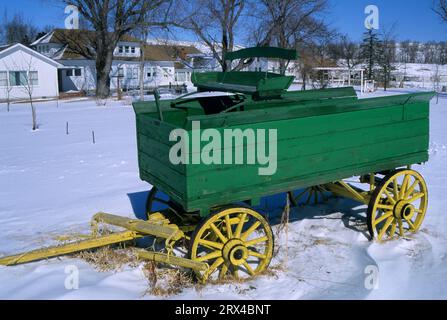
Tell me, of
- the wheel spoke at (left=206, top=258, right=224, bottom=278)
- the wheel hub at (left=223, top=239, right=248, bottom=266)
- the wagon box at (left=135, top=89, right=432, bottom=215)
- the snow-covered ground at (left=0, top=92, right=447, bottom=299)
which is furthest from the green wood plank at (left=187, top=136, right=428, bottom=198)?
the snow-covered ground at (left=0, top=92, right=447, bottom=299)

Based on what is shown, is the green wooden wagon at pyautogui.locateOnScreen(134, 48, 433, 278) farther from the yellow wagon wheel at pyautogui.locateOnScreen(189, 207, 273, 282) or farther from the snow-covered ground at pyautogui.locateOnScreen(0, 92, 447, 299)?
the snow-covered ground at pyautogui.locateOnScreen(0, 92, 447, 299)

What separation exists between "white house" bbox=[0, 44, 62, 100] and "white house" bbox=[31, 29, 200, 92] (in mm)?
2123

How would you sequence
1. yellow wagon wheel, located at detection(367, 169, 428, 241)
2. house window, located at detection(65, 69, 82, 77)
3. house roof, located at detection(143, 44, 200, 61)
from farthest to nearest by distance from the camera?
house roof, located at detection(143, 44, 200, 61) < house window, located at detection(65, 69, 82, 77) < yellow wagon wheel, located at detection(367, 169, 428, 241)

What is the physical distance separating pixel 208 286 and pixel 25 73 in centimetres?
3420

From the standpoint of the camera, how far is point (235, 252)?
4.48 metres

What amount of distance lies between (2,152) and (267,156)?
9984 mm

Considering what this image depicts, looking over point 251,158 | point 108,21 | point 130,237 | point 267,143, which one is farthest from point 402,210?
point 108,21

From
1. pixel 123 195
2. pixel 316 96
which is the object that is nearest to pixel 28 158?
pixel 123 195

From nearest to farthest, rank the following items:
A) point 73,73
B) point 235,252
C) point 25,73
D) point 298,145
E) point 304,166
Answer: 1. point 235,252
2. point 298,145
3. point 304,166
4. point 25,73
5. point 73,73

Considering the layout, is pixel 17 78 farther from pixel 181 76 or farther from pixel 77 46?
pixel 181 76

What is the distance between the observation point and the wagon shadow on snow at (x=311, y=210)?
21.0 ft

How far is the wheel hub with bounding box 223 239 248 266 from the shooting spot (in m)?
4.46

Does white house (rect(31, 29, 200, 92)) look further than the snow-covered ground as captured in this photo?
Yes
